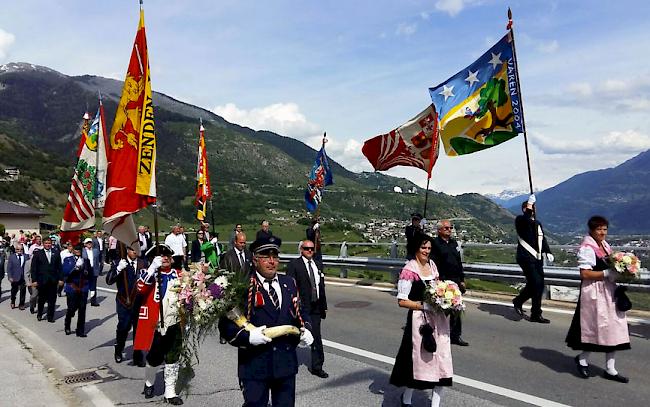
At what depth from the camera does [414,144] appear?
12188 millimetres

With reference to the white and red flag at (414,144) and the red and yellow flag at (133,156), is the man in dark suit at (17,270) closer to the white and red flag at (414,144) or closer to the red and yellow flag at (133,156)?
the white and red flag at (414,144)

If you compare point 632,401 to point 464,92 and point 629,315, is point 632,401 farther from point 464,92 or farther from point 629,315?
point 464,92

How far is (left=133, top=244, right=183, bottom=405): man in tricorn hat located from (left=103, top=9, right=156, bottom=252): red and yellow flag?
2.00ft

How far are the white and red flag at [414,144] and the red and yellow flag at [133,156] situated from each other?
6493mm

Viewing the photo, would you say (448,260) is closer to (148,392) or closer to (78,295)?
(148,392)

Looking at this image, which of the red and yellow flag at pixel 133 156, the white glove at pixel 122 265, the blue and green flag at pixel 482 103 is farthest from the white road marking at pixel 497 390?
the blue and green flag at pixel 482 103

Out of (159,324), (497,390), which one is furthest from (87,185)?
(497,390)

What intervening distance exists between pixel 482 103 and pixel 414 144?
1597 mm

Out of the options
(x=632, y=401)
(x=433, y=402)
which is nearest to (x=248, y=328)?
(x=433, y=402)

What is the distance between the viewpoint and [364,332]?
403 inches

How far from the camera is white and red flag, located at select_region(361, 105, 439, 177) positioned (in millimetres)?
11859

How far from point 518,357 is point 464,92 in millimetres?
5610

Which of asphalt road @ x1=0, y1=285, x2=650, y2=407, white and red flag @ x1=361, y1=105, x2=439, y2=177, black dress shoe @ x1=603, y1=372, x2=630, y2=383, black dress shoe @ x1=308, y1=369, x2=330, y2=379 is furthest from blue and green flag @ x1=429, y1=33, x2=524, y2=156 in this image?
black dress shoe @ x1=308, y1=369, x2=330, y2=379

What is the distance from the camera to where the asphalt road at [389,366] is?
6.50 meters
